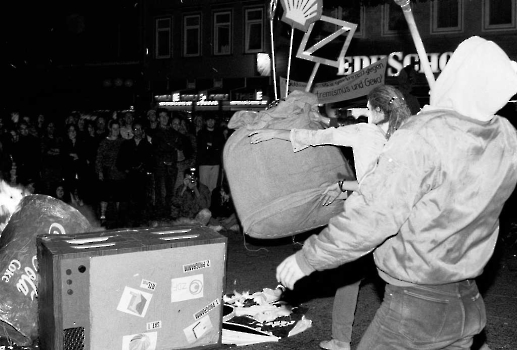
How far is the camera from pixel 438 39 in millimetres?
22344

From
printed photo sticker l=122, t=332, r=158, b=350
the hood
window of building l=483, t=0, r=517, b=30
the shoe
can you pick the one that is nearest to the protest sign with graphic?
the shoe

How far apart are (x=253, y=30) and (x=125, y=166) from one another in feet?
62.6

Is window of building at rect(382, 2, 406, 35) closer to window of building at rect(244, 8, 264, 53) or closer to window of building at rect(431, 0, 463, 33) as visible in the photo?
window of building at rect(431, 0, 463, 33)

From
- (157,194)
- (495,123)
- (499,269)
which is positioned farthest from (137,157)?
(495,123)

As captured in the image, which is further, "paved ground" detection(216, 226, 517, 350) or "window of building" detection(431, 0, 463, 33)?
"window of building" detection(431, 0, 463, 33)

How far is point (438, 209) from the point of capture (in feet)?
7.71

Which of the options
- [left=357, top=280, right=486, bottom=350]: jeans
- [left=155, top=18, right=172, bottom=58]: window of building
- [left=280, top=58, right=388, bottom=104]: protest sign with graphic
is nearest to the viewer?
[left=357, top=280, right=486, bottom=350]: jeans

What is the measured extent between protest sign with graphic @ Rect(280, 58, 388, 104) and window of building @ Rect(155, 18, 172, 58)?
1944cm

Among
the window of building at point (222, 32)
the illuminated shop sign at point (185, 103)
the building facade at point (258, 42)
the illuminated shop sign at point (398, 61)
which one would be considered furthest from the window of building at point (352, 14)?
the illuminated shop sign at point (185, 103)

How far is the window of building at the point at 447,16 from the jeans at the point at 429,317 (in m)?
21.4

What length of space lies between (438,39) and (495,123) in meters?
21.0

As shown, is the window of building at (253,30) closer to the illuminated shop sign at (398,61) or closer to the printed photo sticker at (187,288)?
the illuminated shop sign at (398,61)

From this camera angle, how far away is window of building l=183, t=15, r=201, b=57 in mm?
29938

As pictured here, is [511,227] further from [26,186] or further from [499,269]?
[26,186]
